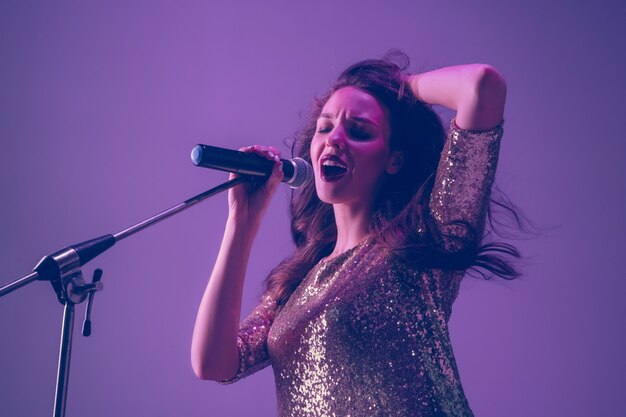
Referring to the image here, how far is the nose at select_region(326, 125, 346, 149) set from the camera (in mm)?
1391

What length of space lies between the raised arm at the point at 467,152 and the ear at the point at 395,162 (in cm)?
16

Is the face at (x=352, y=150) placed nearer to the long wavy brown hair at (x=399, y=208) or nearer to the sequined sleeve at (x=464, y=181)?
the long wavy brown hair at (x=399, y=208)

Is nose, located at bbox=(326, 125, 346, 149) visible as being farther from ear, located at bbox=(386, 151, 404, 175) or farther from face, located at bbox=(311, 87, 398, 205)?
ear, located at bbox=(386, 151, 404, 175)

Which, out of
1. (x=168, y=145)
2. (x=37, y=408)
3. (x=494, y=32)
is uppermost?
(x=494, y=32)

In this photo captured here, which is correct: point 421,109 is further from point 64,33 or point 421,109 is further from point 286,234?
point 64,33

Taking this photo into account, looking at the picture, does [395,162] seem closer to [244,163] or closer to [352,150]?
[352,150]

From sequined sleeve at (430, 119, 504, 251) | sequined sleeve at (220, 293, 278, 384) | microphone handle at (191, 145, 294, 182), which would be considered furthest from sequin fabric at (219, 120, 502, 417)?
microphone handle at (191, 145, 294, 182)

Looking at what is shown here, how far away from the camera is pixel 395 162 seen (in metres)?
1.45

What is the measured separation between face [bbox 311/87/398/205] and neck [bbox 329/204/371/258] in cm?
2

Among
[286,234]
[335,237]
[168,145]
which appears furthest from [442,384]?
[168,145]

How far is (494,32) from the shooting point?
2.19m

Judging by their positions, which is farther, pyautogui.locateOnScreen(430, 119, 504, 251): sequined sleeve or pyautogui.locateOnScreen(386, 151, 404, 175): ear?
pyautogui.locateOnScreen(386, 151, 404, 175): ear

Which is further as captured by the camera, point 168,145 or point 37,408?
point 168,145

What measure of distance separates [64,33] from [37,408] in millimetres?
1240
